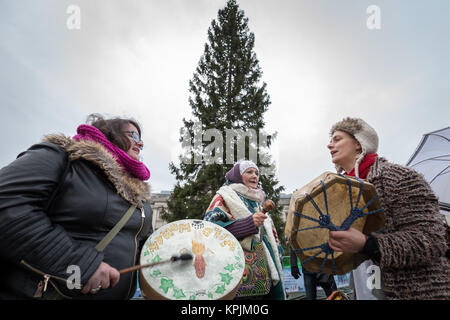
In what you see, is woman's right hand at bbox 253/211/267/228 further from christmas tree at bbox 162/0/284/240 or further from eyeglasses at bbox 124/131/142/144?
christmas tree at bbox 162/0/284/240

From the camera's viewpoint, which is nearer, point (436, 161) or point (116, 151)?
point (116, 151)

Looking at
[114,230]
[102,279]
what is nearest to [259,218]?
[114,230]

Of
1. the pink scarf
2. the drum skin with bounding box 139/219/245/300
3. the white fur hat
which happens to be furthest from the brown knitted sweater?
the pink scarf

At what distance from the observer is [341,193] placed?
1526 mm

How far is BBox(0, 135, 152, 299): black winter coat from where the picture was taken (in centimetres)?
114

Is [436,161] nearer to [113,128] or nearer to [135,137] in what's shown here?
[135,137]

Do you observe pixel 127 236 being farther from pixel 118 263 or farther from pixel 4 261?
pixel 4 261

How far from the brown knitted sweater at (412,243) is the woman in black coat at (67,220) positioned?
154 centimetres

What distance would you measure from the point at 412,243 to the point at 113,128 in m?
2.20

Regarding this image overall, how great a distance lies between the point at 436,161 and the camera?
4453mm

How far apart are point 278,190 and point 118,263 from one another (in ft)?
41.5

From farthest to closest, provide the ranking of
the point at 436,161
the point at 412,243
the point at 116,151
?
1. the point at 436,161
2. the point at 116,151
3. the point at 412,243

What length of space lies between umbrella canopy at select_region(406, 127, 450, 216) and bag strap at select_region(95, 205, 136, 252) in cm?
441

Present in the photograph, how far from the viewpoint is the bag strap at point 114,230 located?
1387 millimetres
